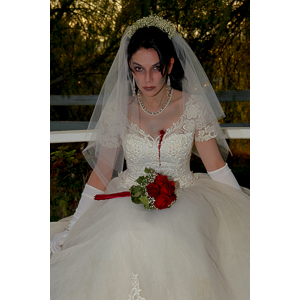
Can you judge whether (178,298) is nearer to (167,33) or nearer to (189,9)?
(167,33)

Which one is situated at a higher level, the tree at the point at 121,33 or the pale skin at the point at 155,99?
the tree at the point at 121,33

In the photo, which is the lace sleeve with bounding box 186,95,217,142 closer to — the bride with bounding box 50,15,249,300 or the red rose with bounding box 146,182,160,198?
the bride with bounding box 50,15,249,300

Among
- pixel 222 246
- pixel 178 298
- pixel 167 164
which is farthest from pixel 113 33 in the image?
pixel 178 298

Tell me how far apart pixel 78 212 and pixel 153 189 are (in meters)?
0.53

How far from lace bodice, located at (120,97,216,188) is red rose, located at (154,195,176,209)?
42 cm

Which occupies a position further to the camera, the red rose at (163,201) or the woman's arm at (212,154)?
the woman's arm at (212,154)

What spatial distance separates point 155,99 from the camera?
1.94 meters

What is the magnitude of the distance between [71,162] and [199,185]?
5.75 feet

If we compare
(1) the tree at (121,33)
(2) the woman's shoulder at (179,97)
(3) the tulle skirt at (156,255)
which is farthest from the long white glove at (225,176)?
(1) the tree at (121,33)

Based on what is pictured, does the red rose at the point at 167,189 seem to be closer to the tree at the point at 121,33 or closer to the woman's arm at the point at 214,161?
the woman's arm at the point at 214,161

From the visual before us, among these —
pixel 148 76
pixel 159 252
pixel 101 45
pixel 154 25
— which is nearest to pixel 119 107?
pixel 148 76

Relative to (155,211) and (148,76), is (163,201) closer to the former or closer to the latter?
(155,211)

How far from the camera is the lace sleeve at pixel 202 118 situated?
186 cm

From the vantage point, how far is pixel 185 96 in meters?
1.90
